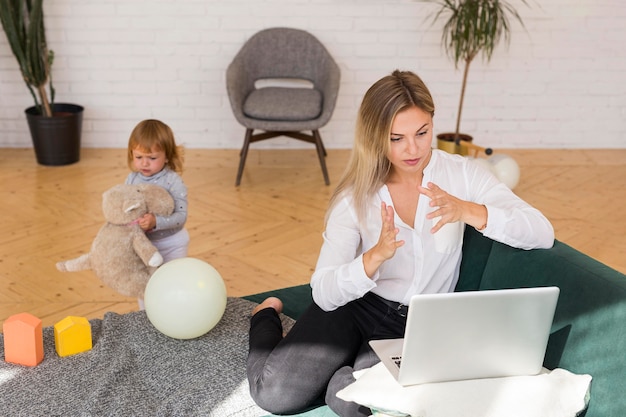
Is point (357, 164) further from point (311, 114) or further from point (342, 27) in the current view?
point (342, 27)

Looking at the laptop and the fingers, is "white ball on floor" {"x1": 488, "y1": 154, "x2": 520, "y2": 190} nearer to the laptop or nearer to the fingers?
the fingers

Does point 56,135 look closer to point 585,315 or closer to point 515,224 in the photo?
point 515,224

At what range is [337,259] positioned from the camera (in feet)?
7.43

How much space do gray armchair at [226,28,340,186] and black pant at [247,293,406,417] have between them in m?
2.52

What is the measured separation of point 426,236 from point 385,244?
32cm

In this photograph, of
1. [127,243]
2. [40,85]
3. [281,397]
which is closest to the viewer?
[281,397]

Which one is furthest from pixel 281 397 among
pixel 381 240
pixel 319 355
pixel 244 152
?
pixel 244 152

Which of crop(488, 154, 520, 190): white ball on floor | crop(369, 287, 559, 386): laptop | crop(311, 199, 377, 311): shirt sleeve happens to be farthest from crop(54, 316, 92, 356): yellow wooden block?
crop(488, 154, 520, 190): white ball on floor

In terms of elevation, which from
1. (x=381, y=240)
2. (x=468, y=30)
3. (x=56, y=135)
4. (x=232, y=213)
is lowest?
(x=232, y=213)

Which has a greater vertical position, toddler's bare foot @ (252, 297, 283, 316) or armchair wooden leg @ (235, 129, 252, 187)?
toddler's bare foot @ (252, 297, 283, 316)

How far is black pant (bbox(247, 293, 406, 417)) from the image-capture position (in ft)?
7.08

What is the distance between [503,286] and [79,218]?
8.82 ft

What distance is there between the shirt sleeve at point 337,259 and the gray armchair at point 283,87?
8.13 ft

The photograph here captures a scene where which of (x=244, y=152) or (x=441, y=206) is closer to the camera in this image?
(x=441, y=206)
